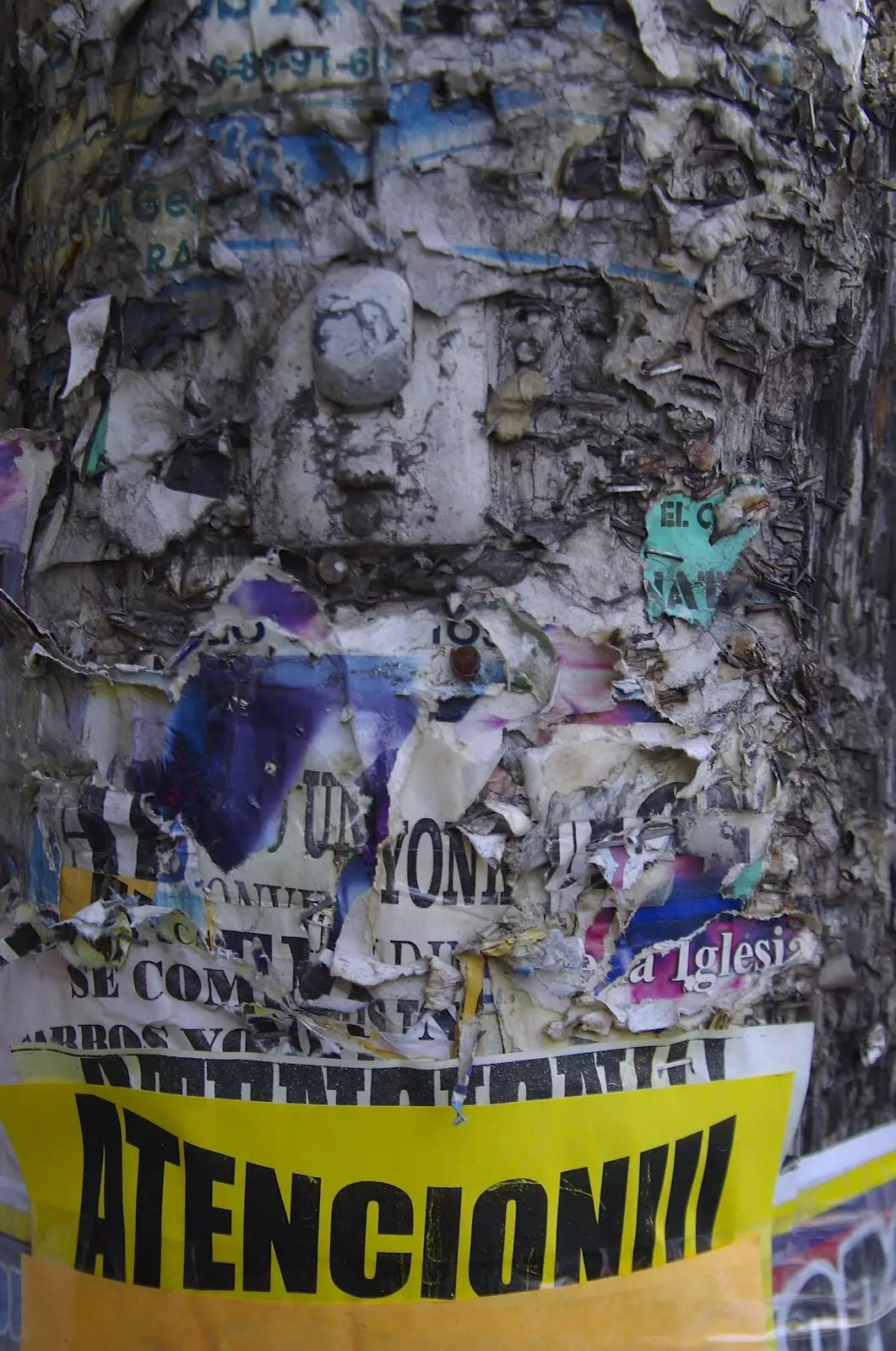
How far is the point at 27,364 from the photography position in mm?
1299

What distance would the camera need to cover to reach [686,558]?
1133 millimetres

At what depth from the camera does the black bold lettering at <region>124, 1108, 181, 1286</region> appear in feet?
3.83

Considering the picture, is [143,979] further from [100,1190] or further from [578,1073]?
[578,1073]

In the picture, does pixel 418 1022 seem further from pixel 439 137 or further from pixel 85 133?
pixel 85 133

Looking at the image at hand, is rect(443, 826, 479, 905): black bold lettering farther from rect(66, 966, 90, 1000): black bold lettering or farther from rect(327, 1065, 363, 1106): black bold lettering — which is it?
rect(66, 966, 90, 1000): black bold lettering

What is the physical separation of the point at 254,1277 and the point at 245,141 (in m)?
1.12

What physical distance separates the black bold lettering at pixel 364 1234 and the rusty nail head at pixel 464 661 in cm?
51

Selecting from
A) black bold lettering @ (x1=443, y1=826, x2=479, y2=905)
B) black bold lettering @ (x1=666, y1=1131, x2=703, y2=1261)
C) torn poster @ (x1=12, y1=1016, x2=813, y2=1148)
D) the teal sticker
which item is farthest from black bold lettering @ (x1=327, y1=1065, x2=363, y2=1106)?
the teal sticker

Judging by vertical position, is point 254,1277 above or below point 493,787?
below

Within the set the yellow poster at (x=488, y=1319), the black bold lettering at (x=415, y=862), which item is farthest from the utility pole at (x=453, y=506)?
the yellow poster at (x=488, y=1319)

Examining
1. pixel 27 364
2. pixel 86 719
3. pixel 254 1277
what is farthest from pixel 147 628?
pixel 254 1277

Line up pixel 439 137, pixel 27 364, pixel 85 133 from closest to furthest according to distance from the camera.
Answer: pixel 439 137 < pixel 85 133 < pixel 27 364

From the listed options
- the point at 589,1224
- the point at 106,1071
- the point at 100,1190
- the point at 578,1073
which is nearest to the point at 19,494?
the point at 106,1071

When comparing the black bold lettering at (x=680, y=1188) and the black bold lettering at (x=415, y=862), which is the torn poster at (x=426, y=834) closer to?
the black bold lettering at (x=415, y=862)
